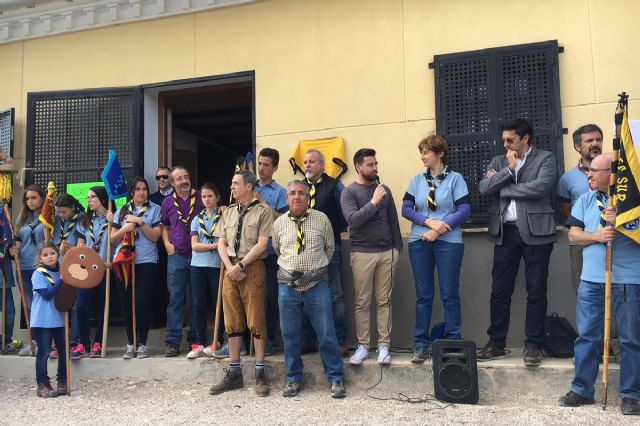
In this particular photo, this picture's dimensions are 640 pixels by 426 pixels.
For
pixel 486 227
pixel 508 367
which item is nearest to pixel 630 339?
pixel 508 367

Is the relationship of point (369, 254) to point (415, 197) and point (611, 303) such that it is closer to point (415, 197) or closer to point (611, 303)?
point (415, 197)

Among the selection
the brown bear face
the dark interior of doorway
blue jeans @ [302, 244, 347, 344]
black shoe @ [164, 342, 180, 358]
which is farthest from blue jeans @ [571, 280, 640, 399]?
the brown bear face

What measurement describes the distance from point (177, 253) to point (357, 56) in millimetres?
2803

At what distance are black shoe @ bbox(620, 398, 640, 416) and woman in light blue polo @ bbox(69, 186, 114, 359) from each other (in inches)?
186

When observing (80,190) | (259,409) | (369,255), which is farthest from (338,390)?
(80,190)

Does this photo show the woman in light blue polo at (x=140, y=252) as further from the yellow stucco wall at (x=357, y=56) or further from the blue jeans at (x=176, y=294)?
the yellow stucco wall at (x=357, y=56)

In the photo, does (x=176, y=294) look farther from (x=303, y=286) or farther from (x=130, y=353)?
(x=303, y=286)

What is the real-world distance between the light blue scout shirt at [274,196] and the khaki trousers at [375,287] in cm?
95

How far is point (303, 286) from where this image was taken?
182 inches

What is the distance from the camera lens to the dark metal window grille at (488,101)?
17.8 feet

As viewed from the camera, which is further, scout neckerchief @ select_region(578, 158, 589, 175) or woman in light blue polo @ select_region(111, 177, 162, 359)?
woman in light blue polo @ select_region(111, 177, 162, 359)

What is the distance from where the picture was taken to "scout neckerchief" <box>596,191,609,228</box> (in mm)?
4109

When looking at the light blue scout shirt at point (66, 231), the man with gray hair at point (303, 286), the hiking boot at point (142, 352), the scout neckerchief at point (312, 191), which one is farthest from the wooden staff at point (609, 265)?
the light blue scout shirt at point (66, 231)

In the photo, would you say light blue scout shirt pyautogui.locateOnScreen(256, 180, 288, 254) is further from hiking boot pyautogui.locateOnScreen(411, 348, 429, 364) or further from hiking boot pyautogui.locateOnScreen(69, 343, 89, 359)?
hiking boot pyautogui.locateOnScreen(69, 343, 89, 359)
